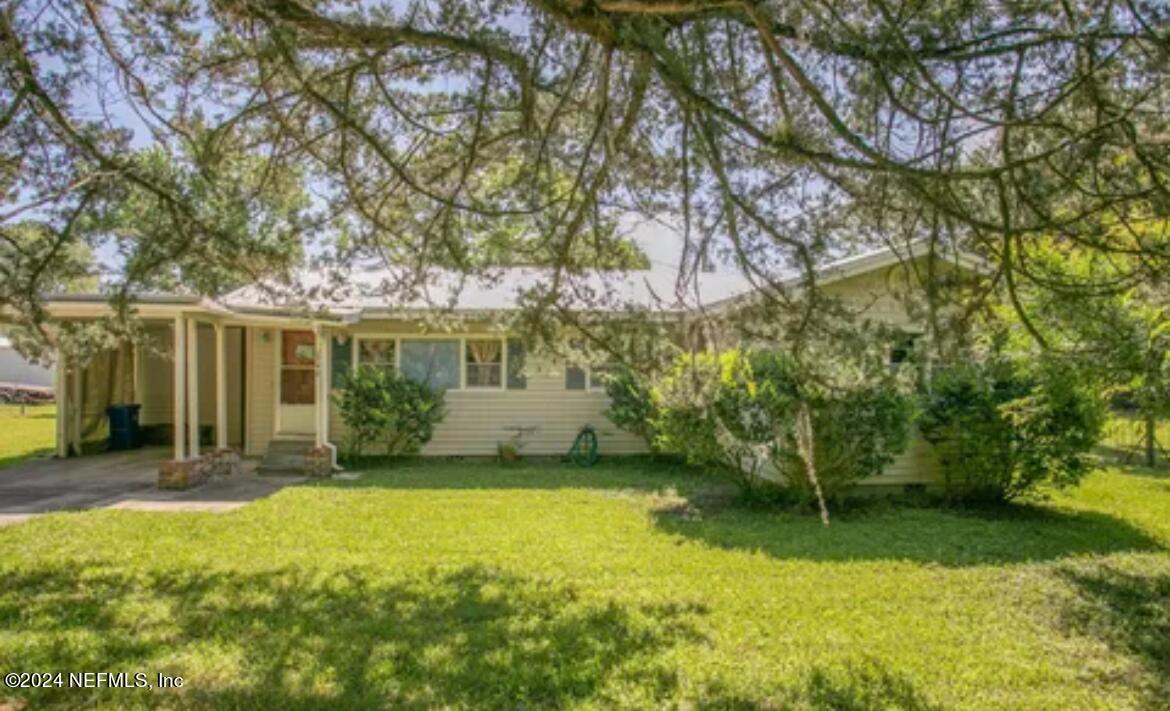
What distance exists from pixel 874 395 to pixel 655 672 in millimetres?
5143

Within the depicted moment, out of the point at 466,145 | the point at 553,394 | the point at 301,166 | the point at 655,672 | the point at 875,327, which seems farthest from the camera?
the point at 553,394

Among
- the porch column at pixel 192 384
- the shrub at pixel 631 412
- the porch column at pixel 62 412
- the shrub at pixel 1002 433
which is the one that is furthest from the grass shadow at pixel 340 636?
the porch column at pixel 62 412

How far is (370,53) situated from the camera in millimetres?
4586

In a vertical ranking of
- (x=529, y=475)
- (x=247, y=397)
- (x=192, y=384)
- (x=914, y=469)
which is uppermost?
(x=192, y=384)

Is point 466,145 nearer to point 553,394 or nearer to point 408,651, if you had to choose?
point 408,651

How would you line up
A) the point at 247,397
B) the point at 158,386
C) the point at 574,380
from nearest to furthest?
the point at 247,397, the point at 574,380, the point at 158,386

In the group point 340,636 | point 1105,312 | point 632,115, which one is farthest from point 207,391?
point 1105,312

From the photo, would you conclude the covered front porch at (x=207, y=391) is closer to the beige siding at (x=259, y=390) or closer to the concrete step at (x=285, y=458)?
the beige siding at (x=259, y=390)

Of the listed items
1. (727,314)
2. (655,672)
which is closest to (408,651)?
(655,672)

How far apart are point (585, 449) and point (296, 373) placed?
17.5 ft

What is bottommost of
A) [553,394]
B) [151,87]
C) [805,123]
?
[553,394]

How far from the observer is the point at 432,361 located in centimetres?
1274

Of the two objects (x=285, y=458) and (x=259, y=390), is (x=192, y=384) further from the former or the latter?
(x=259, y=390)

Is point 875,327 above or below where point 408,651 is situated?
above
